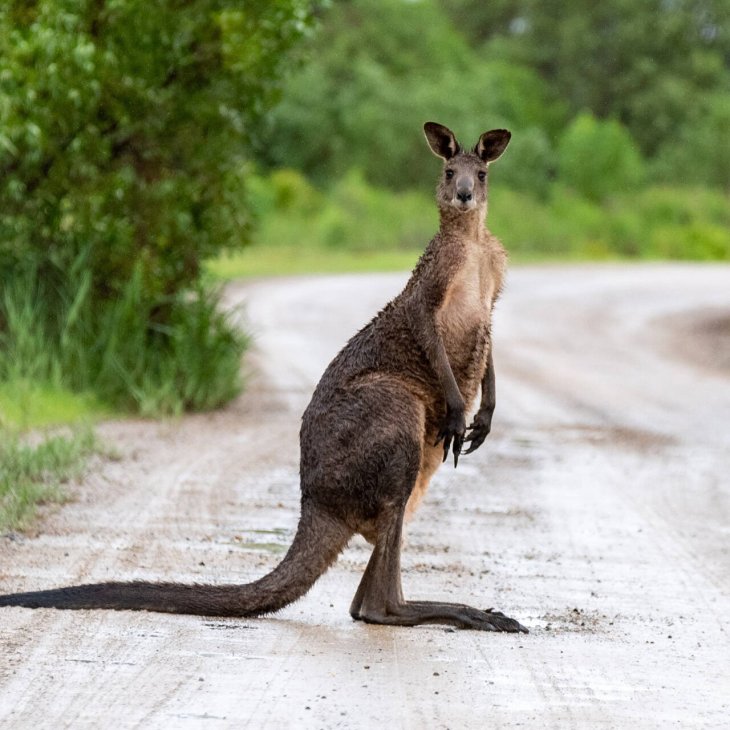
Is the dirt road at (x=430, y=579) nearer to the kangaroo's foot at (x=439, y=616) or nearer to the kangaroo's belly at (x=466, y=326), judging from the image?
the kangaroo's foot at (x=439, y=616)

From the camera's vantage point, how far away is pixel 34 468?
29.1ft

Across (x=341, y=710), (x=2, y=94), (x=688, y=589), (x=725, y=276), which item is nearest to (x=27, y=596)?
(x=341, y=710)

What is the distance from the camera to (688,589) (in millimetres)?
6617

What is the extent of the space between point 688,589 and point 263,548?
1954mm

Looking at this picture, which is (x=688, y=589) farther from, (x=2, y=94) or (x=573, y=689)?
(x=2, y=94)

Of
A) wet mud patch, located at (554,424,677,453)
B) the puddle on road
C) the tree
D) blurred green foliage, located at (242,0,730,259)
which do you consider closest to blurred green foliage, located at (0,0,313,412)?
the tree

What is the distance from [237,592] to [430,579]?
1.34m

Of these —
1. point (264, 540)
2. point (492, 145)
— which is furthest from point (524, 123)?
point (492, 145)

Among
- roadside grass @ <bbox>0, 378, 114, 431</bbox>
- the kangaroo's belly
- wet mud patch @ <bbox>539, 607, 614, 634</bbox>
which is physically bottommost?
roadside grass @ <bbox>0, 378, 114, 431</bbox>

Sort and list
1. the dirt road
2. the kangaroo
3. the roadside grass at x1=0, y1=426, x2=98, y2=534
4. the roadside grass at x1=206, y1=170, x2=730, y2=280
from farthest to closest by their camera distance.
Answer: the roadside grass at x1=206, y1=170, x2=730, y2=280
the roadside grass at x1=0, y1=426, x2=98, y2=534
the kangaroo
the dirt road

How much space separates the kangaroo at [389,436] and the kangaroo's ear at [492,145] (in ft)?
0.05

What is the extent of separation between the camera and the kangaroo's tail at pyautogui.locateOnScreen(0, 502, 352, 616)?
18.0ft

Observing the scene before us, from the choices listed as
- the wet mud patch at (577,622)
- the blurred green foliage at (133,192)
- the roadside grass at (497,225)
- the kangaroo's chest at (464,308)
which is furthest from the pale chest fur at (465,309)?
the roadside grass at (497,225)

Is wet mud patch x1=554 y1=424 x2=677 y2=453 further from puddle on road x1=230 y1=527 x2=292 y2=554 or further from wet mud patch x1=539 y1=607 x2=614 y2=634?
wet mud patch x1=539 y1=607 x2=614 y2=634
